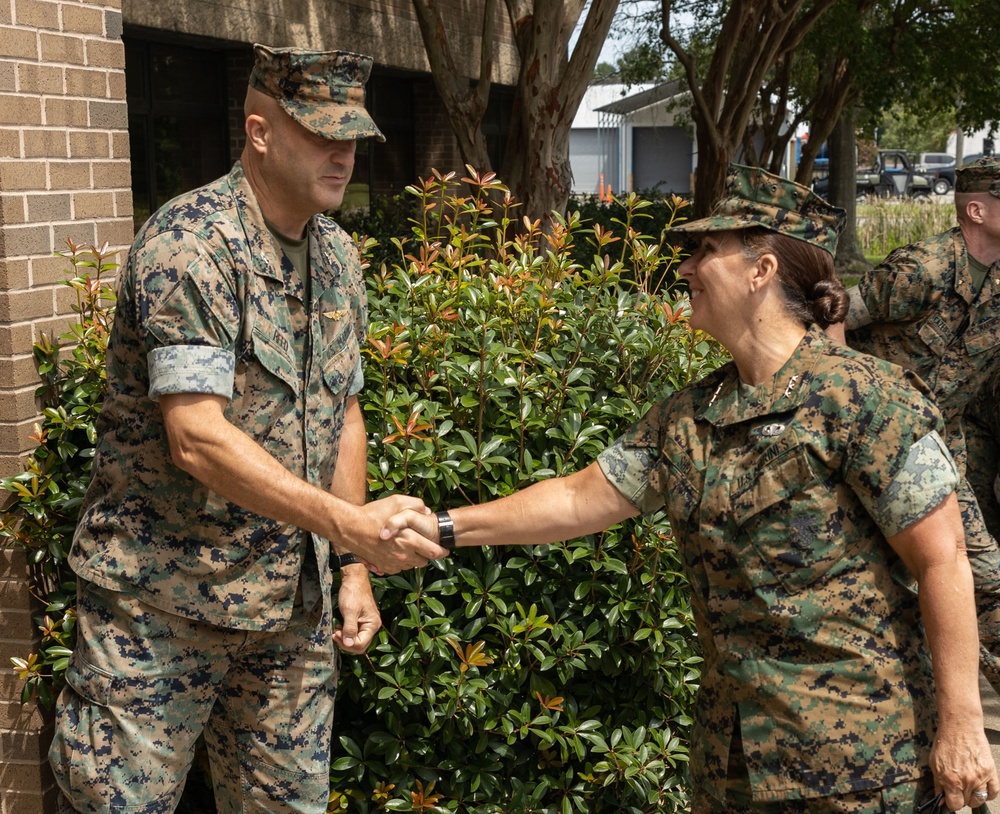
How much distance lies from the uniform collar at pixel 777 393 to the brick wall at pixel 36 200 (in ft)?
6.95

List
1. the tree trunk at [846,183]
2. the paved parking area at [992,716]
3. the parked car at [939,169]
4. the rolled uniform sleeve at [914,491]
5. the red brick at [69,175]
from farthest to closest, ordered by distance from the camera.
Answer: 1. the parked car at [939,169]
2. the tree trunk at [846,183]
3. the paved parking area at [992,716]
4. the red brick at [69,175]
5. the rolled uniform sleeve at [914,491]

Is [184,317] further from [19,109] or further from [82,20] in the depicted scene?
[82,20]

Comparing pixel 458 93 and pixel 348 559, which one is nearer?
pixel 348 559

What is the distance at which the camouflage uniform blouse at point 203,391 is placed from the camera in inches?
103

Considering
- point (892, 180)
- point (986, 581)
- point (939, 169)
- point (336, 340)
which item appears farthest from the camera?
point (939, 169)

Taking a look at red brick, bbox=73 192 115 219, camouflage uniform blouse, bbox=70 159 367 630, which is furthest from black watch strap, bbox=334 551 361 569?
red brick, bbox=73 192 115 219

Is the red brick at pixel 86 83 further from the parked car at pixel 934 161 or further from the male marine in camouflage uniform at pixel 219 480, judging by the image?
the parked car at pixel 934 161

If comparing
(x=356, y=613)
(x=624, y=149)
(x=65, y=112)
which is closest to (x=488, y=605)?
(x=356, y=613)

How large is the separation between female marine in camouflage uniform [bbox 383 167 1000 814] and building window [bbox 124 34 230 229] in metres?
7.58

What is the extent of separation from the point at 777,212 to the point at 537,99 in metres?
6.72

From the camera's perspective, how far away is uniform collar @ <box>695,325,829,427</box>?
2.53 meters

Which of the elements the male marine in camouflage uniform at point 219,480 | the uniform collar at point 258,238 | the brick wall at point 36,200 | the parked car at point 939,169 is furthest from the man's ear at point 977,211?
the parked car at point 939,169

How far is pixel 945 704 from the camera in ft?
8.05

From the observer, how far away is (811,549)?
2.47m
